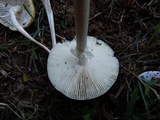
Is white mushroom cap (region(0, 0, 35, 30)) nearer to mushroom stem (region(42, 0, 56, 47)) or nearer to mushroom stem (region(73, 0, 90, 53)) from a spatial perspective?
mushroom stem (region(42, 0, 56, 47))

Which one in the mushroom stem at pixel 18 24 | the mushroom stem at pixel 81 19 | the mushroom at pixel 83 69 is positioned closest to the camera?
the mushroom stem at pixel 81 19

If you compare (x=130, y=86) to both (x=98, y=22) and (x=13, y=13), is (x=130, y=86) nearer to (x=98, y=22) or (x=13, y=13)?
(x=98, y=22)

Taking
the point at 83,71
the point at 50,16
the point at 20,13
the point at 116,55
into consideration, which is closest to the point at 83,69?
the point at 83,71

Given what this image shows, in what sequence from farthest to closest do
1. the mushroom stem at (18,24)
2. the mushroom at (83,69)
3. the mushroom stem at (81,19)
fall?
the mushroom stem at (18,24) → the mushroom at (83,69) → the mushroom stem at (81,19)

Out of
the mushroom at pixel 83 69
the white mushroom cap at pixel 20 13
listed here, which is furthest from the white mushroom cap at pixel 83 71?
the white mushroom cap at pixel 20 13

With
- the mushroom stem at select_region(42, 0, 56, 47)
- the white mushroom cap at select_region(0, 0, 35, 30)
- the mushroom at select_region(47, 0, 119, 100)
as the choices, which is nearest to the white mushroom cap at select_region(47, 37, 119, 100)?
the mushroom at select_region(47, 0, 119, 100)

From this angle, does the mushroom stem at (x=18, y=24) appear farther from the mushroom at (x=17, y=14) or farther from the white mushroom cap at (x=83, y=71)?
the white mushroom cap at (x=83, y=71)
